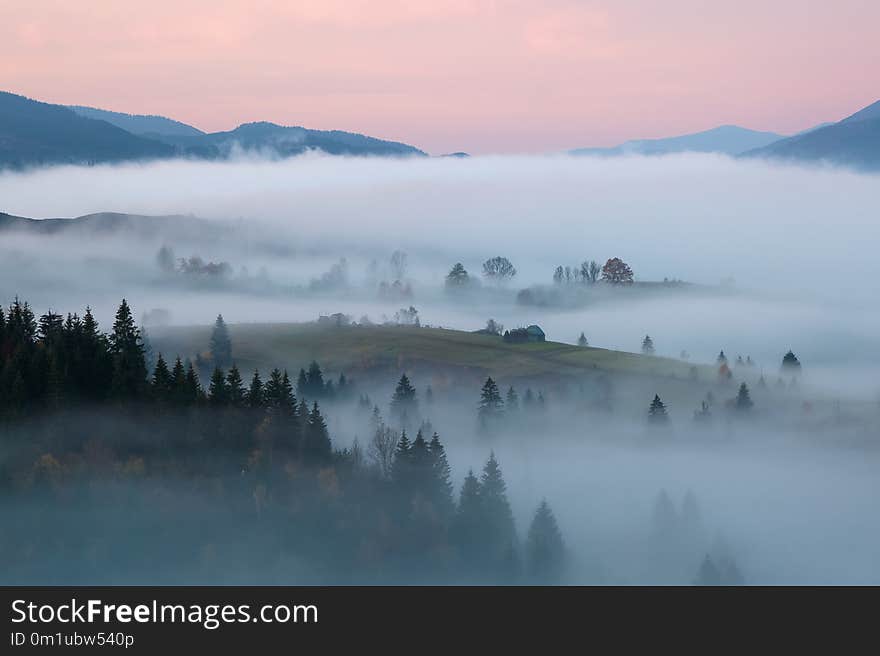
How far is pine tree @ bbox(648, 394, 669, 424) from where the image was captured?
184 meters

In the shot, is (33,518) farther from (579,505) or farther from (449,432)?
(449,432)

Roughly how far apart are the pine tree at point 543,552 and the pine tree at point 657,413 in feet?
218

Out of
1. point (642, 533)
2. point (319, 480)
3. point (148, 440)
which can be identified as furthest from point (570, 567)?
point (148, 440)

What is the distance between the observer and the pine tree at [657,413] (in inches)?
7224

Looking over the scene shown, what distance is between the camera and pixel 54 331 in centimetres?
11350

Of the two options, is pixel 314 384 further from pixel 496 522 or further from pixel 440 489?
pixel 496 522

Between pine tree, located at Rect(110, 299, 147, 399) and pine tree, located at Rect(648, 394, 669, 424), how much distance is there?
93.5m

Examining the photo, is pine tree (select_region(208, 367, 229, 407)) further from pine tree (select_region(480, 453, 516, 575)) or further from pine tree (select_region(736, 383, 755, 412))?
pine tree (select_region(736, 383, 755, 412))

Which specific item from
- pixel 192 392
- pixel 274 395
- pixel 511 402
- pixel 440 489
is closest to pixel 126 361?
pixel 192 392

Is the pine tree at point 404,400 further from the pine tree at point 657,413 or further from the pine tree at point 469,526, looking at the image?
the pine tree at point 469,526

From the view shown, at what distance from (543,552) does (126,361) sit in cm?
4740

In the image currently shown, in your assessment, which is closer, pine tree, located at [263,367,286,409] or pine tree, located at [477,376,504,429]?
pine tree, located at [263,367,286,409]

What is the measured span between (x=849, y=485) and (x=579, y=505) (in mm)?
45697

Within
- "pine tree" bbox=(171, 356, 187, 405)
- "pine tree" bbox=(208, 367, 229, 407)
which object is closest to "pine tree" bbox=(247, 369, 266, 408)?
"pine tree" bbox=(208, 367, 229, 407)
